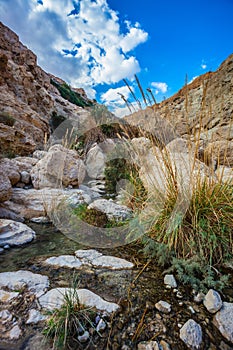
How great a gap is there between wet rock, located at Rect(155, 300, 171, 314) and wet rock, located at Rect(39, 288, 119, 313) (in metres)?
0.23

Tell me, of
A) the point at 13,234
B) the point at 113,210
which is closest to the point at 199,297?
the point at 113,210

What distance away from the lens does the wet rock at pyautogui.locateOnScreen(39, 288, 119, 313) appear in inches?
38.1

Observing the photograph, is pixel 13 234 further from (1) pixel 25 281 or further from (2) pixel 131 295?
(2) pixel 131 295

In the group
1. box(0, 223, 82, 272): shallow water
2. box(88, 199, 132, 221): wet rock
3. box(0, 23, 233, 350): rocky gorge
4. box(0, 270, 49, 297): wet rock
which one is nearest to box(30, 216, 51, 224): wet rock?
box(0, 23, 233, 350): rocky gorge

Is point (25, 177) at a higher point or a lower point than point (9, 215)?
higher

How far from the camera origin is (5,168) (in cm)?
300

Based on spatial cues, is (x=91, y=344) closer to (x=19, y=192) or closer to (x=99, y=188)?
(x=19, y=192)

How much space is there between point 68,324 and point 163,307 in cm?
52

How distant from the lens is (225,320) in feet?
3.04

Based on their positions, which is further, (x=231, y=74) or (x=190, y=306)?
(x=231, y=74)

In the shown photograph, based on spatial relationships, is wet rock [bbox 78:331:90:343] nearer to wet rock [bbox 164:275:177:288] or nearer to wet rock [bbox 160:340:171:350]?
wet rock [bbox 160:340:171:350]

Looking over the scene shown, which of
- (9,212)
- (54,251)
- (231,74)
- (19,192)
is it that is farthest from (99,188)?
(231,74)

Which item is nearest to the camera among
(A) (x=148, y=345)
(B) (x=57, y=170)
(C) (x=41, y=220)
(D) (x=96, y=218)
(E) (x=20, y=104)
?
(A) (x=148, y=345)

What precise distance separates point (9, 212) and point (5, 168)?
906 mm
